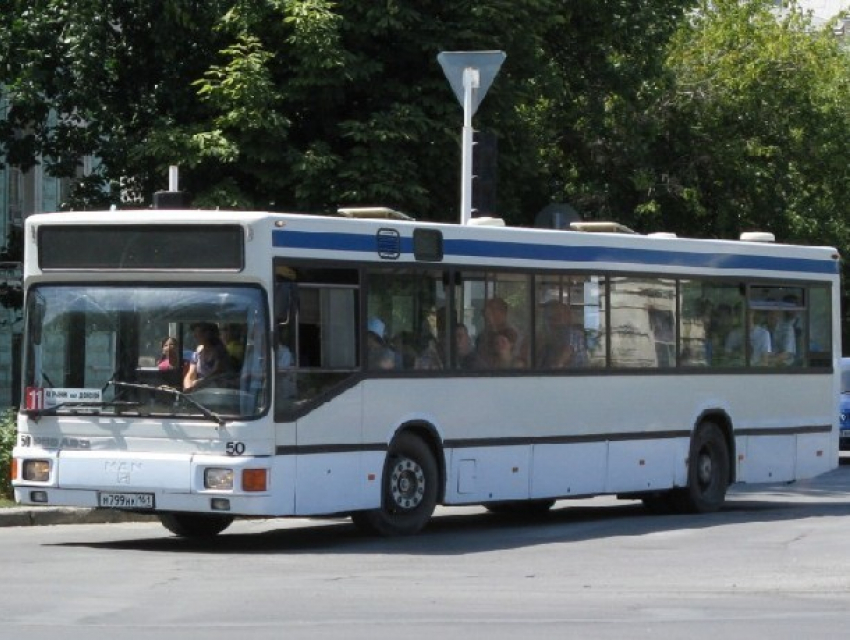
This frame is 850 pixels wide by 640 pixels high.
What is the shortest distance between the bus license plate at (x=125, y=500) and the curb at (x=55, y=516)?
224 centimetres

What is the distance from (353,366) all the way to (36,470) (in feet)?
8.43

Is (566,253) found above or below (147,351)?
above

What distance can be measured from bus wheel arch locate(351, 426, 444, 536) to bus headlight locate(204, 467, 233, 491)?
1.75 meters

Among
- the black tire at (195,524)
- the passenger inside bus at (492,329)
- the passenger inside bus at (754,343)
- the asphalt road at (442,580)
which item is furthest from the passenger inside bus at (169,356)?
the passenger inside bus at (754,343)

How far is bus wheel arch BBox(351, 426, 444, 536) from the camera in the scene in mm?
17641

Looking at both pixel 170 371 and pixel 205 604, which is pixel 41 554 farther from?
pixel 205 604

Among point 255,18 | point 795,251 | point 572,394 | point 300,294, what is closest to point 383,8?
point 255,18

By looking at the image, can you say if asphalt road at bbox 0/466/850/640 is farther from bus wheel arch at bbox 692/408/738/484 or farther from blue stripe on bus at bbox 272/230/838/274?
blue stripe on bus at bbox 272/230/838/274

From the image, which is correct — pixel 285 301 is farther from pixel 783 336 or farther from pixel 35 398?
pixel 783 336

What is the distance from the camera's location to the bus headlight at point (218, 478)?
1611 centimetres

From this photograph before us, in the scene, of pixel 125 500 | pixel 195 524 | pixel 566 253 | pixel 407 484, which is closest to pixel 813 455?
pixel 566 253

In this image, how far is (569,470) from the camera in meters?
19.9

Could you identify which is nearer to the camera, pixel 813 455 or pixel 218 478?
pixel 218 478

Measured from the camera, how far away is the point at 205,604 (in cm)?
1241
